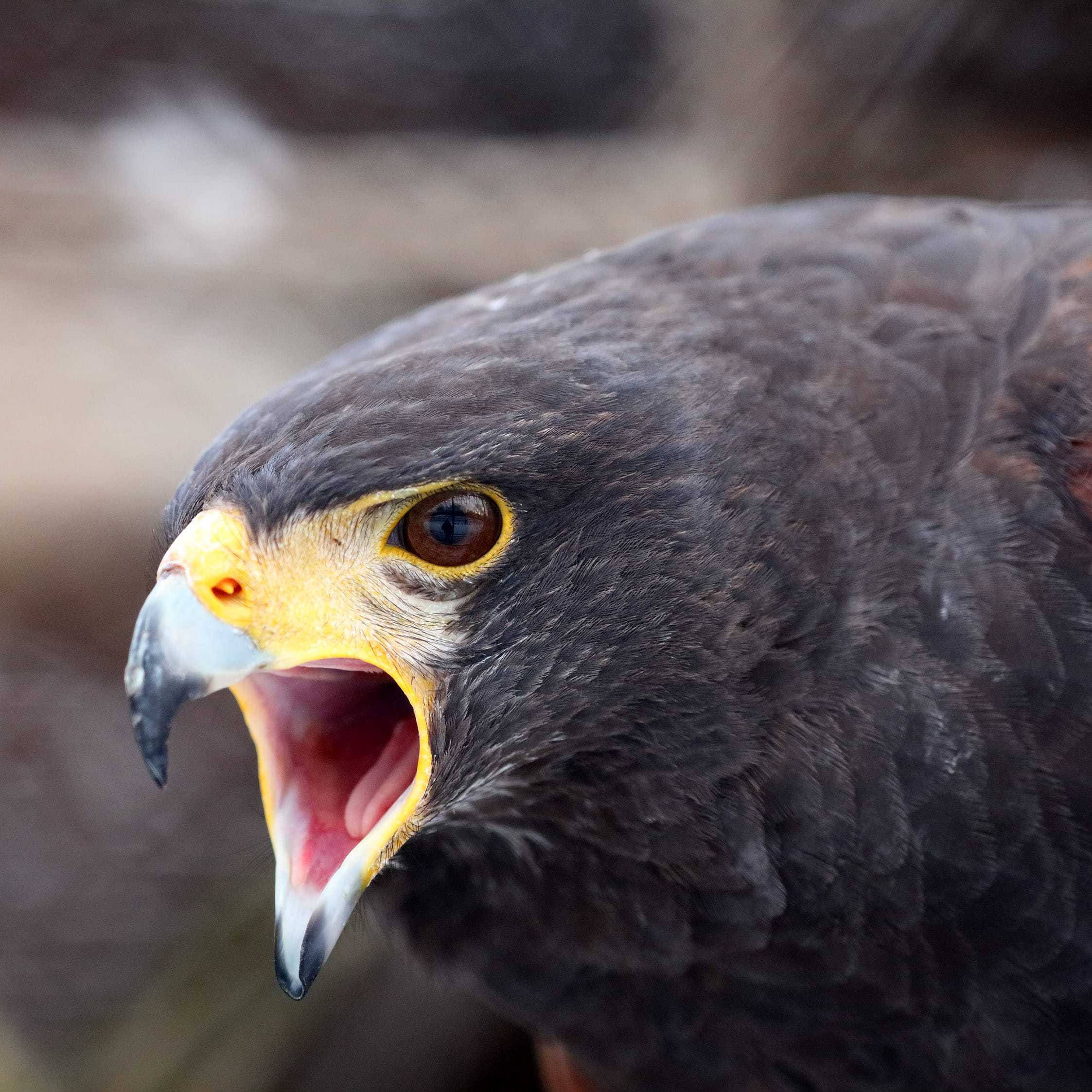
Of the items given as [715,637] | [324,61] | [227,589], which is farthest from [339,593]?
[324,61]

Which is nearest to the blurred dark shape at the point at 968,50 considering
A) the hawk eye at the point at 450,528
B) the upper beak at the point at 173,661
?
the hawk eye at the point at 450,528

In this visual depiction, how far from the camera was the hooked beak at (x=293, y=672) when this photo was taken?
44.9 inches

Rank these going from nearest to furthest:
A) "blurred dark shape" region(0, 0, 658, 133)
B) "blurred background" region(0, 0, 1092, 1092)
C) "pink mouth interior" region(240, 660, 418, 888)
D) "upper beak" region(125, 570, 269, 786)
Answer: "upper beak" region(125, 570, 269, 786)
"pink mouth interior" region(240, 660, 418, 888)
"blurred background" region(0, 0, 1092, 1092)
"blurred dark shape" region(0, 0, 658, 133)

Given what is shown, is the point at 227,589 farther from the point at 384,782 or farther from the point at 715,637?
the point at 715,637

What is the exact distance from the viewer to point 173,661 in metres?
1.13

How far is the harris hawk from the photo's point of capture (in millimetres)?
1197

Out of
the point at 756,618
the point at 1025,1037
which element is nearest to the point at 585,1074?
the point at 1025,1037

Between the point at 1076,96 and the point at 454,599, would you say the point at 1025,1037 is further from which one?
the point at 1076,96

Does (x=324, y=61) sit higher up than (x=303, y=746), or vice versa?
(x=324, y=61)

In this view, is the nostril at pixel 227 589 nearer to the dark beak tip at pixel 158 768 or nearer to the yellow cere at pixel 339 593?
the yellow cere at pixel 339 593

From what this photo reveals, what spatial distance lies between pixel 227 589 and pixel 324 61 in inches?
112

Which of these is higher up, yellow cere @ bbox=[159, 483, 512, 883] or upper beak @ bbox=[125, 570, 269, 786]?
yellow cere @ bbox=[159, 483, 512, 883]

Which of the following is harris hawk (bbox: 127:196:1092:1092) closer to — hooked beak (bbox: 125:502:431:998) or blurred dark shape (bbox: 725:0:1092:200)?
hooked beak (bbox: 125:502:431:998)

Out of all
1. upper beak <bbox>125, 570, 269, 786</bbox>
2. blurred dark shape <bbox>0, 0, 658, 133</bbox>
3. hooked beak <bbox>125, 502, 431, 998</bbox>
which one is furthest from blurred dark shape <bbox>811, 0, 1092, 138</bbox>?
upper beak <bbox>125, 570, 269, 786</bbox>
